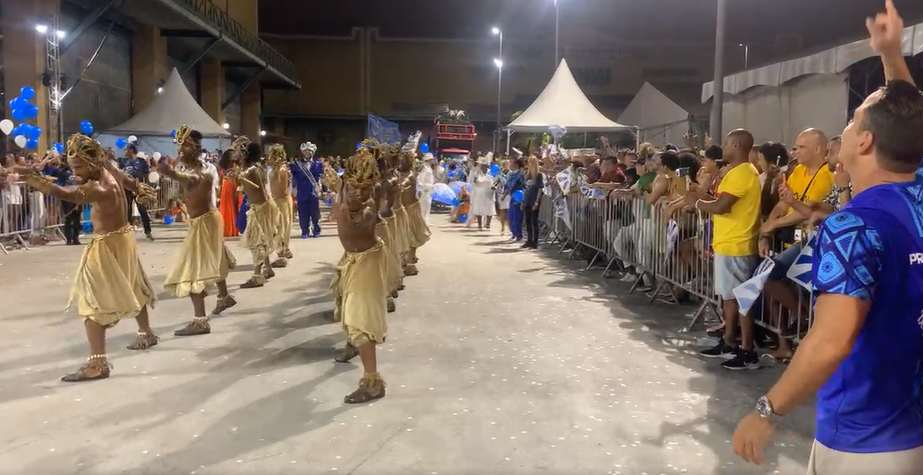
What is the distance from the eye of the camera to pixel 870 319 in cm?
188

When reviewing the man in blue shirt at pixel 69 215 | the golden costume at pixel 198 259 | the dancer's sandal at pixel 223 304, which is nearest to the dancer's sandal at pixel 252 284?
the dancer's sandal at pixel 223 304

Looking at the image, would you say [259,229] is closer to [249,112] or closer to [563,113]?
[563,113]

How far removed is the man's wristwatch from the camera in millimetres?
1939

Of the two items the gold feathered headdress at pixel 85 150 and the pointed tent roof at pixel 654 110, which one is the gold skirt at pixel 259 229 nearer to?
the gold feathered headdress at pixel 85 150

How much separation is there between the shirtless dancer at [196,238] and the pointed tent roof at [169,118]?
43.8 ft

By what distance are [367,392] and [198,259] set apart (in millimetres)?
2859

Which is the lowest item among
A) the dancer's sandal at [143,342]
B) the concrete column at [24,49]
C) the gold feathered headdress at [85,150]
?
the dancer's sandal at [143,342]

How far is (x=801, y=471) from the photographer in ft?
13.1

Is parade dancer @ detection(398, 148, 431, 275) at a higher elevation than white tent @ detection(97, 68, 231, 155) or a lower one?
lower

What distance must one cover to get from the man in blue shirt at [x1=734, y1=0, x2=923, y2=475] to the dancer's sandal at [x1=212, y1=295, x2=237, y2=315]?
6878 millimetres

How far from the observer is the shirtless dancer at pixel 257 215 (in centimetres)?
962

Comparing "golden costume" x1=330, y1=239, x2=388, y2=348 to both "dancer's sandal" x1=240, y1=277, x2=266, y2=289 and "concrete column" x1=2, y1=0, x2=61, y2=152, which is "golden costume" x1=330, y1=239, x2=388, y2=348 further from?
"concrete column" x1=2, y1=0, x2=61, y2=152

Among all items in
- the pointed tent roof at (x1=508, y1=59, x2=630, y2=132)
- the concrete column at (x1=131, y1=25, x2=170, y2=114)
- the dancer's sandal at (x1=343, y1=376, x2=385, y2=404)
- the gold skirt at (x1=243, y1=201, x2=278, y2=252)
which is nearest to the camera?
the dancer's sandal at (x1=343, y1=376, x2=385, y2=404)

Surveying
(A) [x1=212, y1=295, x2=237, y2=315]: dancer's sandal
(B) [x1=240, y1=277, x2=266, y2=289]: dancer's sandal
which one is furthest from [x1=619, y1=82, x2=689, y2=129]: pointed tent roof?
(A) [x1=212, y1=295, x2=237, y2=315]: dancer's sandal
